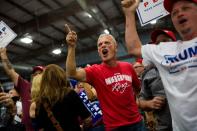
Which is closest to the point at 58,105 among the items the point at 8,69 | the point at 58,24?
the point at 8,69

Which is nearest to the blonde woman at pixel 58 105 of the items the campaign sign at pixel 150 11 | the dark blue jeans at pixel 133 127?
the dark blue jeans at pixel 133 127

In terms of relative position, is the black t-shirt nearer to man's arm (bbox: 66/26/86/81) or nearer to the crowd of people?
the crowd of people

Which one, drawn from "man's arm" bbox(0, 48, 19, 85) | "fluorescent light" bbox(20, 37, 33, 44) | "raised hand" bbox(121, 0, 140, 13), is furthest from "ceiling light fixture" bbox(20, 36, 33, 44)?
"raised hand" bbox(121, 0, 140, 13)

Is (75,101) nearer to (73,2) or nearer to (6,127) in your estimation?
(6,127)

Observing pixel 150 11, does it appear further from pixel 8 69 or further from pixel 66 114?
pixel 8 69

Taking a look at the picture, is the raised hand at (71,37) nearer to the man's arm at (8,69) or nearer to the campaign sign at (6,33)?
the man's arm at (8,69)

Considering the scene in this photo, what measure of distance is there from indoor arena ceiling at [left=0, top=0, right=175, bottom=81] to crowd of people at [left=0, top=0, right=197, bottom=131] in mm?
6590

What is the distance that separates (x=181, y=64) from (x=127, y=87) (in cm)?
197

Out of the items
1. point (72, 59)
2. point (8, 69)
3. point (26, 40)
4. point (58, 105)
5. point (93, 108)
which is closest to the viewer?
point (58, 105)

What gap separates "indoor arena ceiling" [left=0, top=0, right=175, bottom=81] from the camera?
11.3 meters

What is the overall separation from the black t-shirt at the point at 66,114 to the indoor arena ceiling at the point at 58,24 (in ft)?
25.9

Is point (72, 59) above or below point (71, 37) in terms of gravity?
below

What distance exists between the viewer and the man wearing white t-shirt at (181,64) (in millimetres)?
1693

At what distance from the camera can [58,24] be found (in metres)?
14.1
